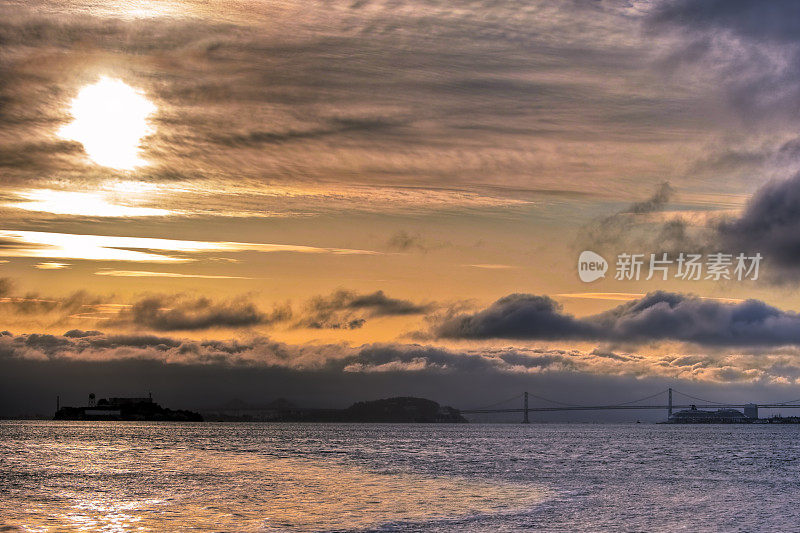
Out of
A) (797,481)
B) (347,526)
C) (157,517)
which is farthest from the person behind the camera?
(797,481)

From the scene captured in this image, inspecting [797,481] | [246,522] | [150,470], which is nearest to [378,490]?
[246,522]

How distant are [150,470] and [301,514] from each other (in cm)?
4446

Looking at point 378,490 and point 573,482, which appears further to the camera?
point 573,482

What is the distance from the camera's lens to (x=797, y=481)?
275 ft

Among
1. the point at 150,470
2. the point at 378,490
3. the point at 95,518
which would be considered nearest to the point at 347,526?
the point at 95,518

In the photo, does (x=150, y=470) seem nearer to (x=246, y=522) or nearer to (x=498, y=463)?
(x=498, y=463)

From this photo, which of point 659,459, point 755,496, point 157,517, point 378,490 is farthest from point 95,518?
point 659,459

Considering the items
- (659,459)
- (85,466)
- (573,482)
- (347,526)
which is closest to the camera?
(347,526)

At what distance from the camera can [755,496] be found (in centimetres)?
6875

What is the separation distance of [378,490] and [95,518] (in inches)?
917

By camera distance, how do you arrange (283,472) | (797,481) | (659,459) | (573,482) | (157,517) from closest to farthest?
(157,517) < (573,482) < (797,481) < (283,472) < (659,459)

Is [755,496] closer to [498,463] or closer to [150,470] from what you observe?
[498,463]

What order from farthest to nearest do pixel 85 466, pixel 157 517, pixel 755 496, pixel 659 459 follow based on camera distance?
1. pixel 659 459
2. pixel 85 466
3. pixel 755 496
4. pixel 157 517

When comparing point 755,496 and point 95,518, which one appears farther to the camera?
point 755,496
